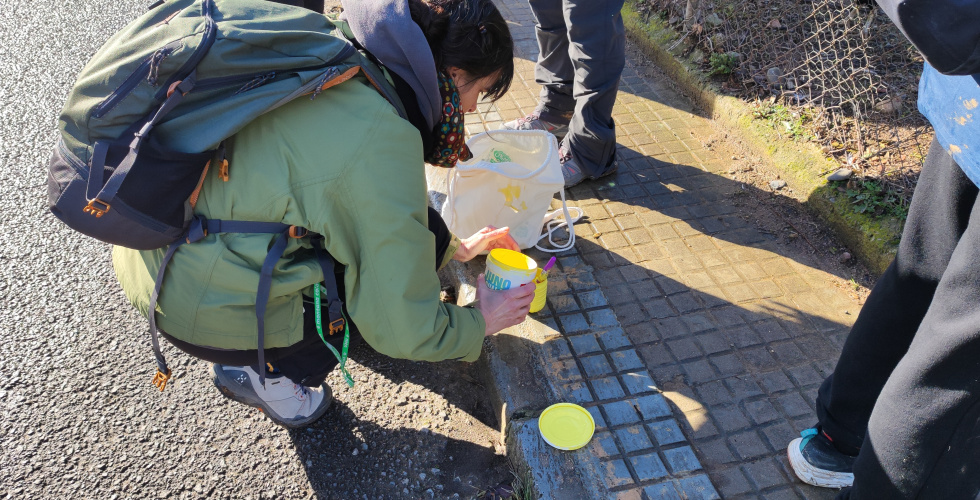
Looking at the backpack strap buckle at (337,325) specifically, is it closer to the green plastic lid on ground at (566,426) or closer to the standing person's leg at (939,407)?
the green plastic lid on ground at (566,426)

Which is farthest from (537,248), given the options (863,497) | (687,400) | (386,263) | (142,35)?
(142,35)

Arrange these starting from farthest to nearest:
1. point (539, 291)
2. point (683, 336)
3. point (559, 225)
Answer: point (559, 225) < point (683, 336) < point (539, 291)

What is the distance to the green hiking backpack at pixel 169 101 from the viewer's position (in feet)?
5.04

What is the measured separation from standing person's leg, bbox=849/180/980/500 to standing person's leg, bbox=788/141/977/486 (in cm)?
19

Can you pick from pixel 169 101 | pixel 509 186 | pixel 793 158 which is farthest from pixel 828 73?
pixel 169 101

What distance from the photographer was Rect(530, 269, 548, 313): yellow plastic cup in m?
2.55

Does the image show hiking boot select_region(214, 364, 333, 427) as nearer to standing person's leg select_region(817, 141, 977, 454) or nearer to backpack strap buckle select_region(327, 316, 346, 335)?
backpack strap buckle select_region(327, 316, 346, 335)

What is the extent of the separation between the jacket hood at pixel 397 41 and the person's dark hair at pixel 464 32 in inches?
3.3

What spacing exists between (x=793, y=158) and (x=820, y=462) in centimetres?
199

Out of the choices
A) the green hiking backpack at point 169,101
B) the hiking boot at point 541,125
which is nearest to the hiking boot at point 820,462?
the green hiking backpack at point 169,101

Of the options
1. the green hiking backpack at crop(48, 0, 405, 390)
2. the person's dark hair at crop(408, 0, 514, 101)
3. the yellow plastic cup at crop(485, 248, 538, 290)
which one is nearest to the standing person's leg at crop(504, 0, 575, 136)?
the yellow plastic cup at crop(485, 248, 538, 290)

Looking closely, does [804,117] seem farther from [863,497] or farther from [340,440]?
[340,440]

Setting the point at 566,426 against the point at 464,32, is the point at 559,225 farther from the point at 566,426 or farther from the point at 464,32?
the point at 464,32

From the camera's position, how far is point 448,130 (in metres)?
2.05
